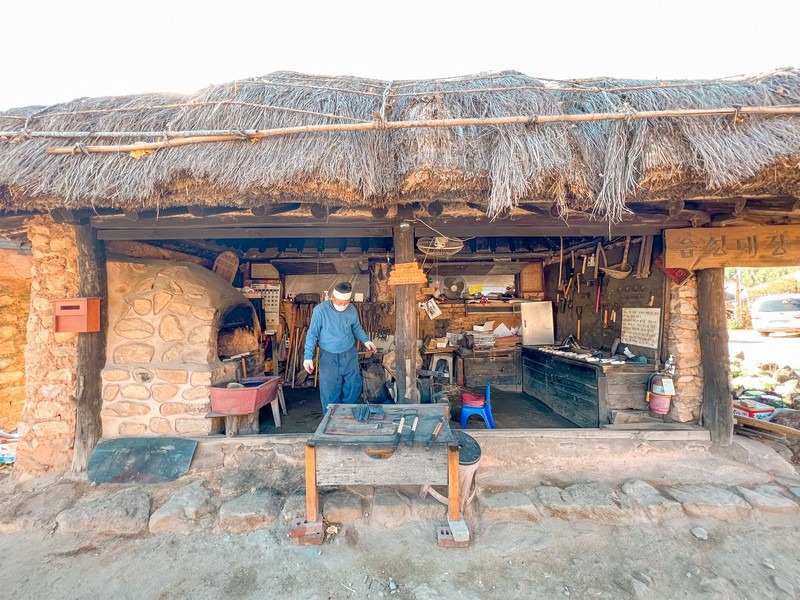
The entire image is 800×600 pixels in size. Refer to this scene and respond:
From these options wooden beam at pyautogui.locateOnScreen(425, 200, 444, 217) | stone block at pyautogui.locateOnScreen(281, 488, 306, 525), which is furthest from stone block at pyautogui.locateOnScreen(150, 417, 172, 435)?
wooden beam at pyautogui.locateOnScreen(425, 200, 444, 217)

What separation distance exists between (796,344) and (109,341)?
16.5m

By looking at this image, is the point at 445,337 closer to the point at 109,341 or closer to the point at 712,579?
the point at 712,579

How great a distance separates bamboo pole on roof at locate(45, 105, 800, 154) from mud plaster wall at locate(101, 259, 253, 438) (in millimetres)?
1289

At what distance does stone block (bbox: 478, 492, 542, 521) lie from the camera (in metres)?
2.64

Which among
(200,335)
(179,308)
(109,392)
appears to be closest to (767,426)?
(200,335)

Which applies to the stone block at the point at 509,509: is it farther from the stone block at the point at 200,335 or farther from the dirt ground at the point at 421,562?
the stone block at the point at 200,335

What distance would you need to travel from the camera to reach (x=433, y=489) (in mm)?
2781

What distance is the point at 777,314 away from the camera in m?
11.3

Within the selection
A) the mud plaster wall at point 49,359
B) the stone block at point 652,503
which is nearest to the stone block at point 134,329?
the mud plaster wall at point 49,359

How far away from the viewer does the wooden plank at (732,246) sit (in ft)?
10.4

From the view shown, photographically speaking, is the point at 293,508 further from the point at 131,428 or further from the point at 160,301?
the point at 160,301

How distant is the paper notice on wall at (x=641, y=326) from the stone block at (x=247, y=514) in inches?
167

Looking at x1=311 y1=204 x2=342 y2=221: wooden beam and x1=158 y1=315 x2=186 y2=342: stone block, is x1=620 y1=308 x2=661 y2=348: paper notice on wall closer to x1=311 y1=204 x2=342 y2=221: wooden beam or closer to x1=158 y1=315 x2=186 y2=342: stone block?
x1=311 y1=204 x2=342 y2=221: wooden beam

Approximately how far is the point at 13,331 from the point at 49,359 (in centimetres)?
253
